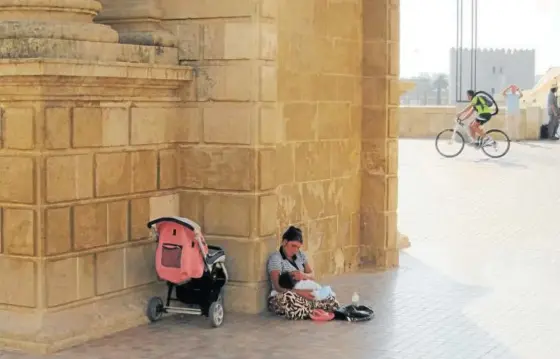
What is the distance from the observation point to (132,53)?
8336mm

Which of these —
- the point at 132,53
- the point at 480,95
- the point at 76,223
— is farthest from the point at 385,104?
the point at 480,95

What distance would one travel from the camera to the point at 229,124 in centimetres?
876

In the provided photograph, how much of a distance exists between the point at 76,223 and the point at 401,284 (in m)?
3.81

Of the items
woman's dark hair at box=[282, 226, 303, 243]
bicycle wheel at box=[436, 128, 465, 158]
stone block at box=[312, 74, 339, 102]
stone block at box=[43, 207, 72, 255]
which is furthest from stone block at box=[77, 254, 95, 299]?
bicycle wheel at box=[436, 128, 465, 158]

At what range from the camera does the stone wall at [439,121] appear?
3078 cm

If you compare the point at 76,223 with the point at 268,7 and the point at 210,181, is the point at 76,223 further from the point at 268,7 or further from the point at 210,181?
the point at 268,7

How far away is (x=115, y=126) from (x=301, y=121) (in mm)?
2244

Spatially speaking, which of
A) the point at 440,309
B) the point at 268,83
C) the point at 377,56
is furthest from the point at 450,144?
the point at 268,83

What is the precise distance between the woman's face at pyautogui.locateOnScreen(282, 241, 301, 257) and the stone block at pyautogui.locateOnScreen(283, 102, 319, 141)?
1.18 meters

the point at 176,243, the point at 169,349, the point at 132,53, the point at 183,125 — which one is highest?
the point at 132,53

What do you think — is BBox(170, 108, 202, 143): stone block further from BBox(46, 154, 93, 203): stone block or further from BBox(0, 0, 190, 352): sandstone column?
BBox(46, 154, 93, 203): stone block

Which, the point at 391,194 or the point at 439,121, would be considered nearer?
the point at 391,194

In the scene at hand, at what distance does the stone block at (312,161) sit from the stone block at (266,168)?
→ 0.92m

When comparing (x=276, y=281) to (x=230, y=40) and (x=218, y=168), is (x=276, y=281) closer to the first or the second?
(x=218, y=168)
